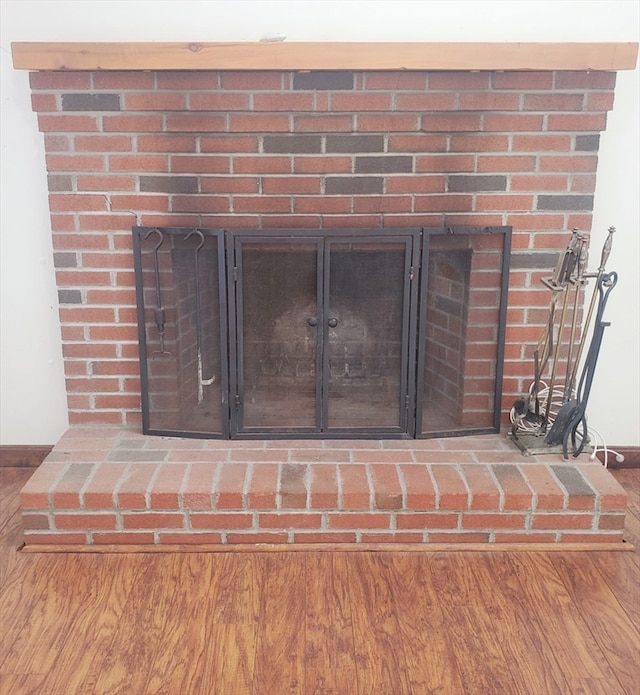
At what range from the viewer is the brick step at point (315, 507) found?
80.8 inches

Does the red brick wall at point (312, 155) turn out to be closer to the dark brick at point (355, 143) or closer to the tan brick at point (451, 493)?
the dark brick at point (355, 143)

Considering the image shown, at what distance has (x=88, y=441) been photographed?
2.33 m

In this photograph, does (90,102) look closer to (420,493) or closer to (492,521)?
(420,493)

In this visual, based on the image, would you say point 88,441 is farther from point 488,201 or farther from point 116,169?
point 488,201

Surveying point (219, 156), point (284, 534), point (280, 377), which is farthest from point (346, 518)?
point (219, 156)

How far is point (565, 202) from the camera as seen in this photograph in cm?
226

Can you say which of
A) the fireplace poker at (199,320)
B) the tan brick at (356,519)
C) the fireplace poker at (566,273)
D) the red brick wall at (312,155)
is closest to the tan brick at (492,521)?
the tan brick at (356,519)

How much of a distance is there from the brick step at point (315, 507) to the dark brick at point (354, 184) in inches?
34.5

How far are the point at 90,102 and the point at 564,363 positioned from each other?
5.71 feet

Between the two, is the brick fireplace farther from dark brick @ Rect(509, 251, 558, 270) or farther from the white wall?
the white wall

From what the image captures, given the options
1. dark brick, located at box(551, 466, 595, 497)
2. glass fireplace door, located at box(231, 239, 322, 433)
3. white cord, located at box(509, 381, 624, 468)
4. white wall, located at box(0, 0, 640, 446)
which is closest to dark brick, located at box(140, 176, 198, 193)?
glass fireplace door, located at box(231, 239, 322, 433)

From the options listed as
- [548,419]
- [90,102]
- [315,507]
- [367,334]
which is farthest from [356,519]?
[90,102]

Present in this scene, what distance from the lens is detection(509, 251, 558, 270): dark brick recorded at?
230 centimetres

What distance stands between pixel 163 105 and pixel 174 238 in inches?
15.7
